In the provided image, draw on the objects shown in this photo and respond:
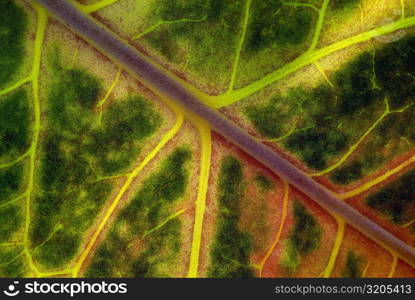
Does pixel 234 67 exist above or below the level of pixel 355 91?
above

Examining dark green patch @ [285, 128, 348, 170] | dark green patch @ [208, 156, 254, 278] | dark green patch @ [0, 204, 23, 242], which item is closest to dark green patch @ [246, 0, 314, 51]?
dark green patch @ [285, 128, 348, 170]

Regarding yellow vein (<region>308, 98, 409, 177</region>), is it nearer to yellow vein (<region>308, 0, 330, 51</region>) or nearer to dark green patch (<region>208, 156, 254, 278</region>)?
dark green patch (<region>208, 156, 254, 278</region>)

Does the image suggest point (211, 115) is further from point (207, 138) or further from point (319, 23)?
point (319, 23)

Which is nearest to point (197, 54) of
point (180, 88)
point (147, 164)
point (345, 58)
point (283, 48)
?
point (180, 88)

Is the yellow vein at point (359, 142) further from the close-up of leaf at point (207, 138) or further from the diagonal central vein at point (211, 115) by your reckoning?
the diagonal central vein at point (211, 115)

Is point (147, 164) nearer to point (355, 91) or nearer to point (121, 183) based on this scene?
point (121, 183)

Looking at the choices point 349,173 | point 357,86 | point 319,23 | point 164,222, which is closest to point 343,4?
point 319,23

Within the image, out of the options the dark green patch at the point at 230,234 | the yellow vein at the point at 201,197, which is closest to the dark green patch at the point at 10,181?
the yellow vein at the point at 201,197
